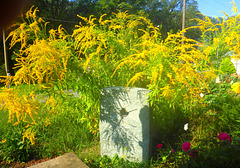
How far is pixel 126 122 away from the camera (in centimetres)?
276

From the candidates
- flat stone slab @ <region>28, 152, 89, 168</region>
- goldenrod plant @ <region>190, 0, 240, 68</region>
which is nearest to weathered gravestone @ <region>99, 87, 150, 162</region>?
flat stone slab @ <region>28, 152, 89, 168</region>

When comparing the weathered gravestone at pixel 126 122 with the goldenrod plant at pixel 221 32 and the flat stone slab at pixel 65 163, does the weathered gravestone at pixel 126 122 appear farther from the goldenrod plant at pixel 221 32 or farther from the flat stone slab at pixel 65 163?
the goldenrod plant at pixel 221 32

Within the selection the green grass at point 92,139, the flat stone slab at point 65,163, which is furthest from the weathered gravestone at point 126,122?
the flat stone slab at point 65,163

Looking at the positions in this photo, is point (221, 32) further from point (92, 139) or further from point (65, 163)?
point (65, 163)

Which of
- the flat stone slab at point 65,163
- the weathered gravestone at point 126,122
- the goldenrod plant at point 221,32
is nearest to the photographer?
the flat stone slab at point 65,163

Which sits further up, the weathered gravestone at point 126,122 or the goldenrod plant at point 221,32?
the goldenrod plant at point 221,32

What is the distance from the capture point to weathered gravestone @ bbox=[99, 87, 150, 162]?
2691mm

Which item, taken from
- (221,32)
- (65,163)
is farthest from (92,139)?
(221,32)

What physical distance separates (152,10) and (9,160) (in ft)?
109

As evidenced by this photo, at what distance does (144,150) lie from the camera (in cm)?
275

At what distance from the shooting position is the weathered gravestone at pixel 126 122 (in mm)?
2691

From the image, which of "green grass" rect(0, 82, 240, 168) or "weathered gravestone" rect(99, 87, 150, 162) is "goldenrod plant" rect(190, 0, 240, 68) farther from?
"weathered gravestone" rect(99, 87, 150, 162)

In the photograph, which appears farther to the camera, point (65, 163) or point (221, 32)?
point (221, 32)

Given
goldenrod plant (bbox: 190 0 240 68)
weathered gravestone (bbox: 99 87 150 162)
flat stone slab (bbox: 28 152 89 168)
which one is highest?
goldenrod plant (bbox: 190 0 240 68)
